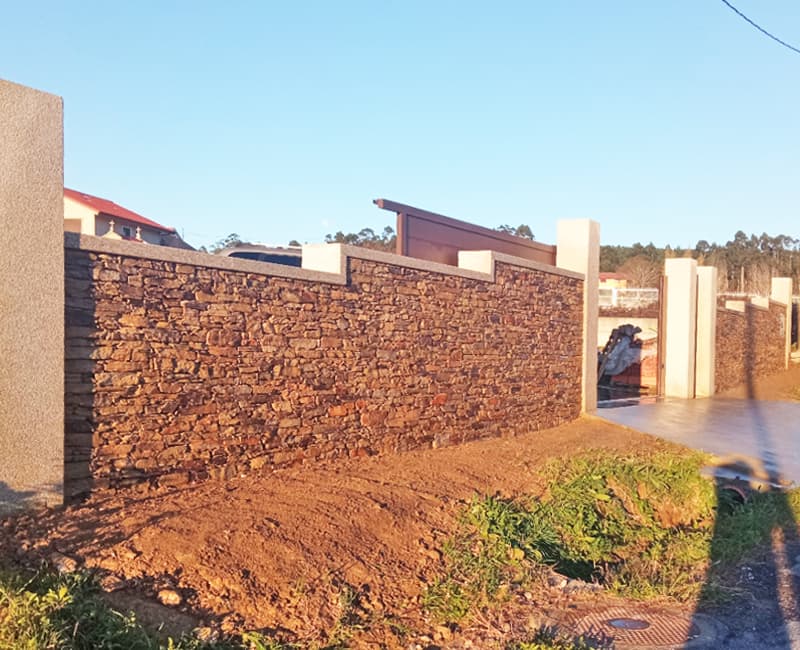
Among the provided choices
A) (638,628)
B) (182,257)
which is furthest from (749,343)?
(182,257)

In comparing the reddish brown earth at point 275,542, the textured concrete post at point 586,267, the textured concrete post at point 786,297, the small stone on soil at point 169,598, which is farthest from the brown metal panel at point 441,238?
the textured concrete post at point 786,297

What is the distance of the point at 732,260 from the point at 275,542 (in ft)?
209

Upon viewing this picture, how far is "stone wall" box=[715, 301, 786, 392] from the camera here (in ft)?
63.5

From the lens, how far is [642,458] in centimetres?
925

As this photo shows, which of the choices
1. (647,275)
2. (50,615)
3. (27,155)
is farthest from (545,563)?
(647,275)

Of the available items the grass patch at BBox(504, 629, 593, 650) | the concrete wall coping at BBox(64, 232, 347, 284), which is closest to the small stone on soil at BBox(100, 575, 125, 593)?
the grass patch at BBox(504, 629, 593, 650)

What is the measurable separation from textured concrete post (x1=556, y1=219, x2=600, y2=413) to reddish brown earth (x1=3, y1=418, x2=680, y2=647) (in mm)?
6500

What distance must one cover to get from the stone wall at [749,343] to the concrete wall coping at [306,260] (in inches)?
421

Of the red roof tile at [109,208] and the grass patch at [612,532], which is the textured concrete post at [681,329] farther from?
the red roof tile at [109,208]

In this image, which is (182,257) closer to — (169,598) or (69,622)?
(169,598)

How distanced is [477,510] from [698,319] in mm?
13756

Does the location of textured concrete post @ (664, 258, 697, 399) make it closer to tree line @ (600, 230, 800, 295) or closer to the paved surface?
the paved surface

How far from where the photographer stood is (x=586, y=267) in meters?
13.0

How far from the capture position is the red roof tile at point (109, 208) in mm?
26531
